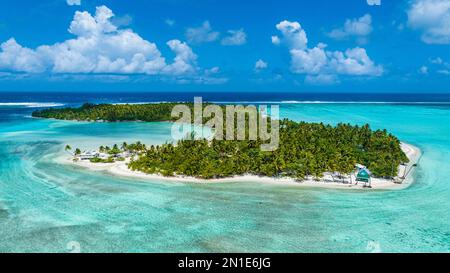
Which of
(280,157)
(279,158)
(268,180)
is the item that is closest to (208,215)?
(268,180)

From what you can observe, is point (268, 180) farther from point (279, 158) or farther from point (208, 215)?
point (208, 215)

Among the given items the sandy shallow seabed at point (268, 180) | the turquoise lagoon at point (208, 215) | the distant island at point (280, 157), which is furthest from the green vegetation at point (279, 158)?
the turquoise lagoon at point (208, 215)

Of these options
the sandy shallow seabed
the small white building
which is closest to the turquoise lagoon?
the sandy shallow seabed

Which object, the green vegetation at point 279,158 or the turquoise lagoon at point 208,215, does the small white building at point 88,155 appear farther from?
the green vegetation at point 279,158
